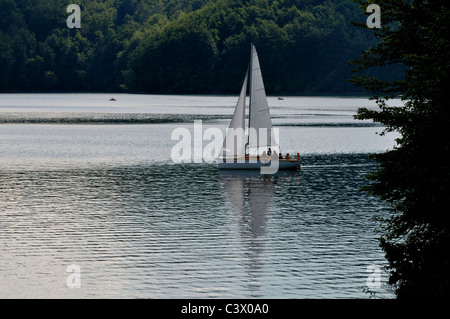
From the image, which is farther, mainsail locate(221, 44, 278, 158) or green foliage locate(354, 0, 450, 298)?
mainsail locate(221, 44, 278, 158)

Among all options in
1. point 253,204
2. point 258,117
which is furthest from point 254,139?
point 253,204

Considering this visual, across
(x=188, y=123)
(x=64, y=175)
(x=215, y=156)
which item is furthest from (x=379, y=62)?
(x=188, y=123)

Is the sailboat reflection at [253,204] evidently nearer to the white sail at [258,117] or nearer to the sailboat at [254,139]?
the sailboat at [254,139]

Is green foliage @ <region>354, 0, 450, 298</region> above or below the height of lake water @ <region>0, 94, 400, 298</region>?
above

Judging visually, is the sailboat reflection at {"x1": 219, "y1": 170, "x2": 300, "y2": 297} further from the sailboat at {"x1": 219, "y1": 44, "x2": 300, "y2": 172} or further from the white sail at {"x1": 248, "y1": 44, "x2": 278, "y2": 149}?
the white sail at {"x1": 248, "y1": 44, "x2": 278, "y2": 149}

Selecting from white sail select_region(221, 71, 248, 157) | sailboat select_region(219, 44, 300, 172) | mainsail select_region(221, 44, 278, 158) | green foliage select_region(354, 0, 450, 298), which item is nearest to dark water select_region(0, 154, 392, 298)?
sailboat select_region(219, 44, 300, 172)

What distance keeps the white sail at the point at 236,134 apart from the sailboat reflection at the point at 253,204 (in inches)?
67.9

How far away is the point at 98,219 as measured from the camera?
152 feet

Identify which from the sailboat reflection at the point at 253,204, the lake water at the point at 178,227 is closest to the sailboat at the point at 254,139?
the sailboat reflection at the point at 253,204

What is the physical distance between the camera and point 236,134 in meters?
67.5

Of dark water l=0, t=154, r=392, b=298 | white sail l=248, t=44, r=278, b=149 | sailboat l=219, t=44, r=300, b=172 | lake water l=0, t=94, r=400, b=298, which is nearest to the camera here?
dark water l=0, t=154, r=392, b=298

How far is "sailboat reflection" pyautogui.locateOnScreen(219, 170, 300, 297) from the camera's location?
119ft

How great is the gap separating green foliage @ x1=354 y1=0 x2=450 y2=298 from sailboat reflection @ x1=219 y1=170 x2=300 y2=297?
243 inches

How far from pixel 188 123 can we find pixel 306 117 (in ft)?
105
